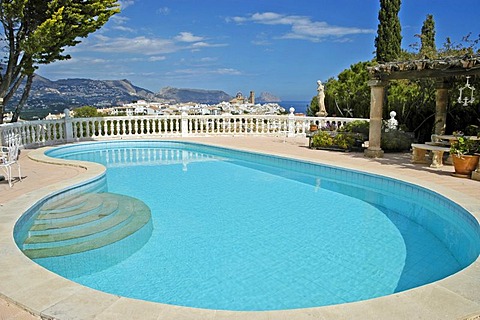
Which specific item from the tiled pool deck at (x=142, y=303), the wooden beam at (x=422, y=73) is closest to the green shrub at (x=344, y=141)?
the wooden beam at (x=422, y=73)

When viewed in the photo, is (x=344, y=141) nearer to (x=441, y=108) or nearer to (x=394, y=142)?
(x=394, y=142)

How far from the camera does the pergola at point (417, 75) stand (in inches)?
334

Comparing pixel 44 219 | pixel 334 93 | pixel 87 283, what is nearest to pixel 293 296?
pixel 87 283

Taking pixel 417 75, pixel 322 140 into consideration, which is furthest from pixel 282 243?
pixel 322 140

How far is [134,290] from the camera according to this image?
375 cm

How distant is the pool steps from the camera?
4633mm

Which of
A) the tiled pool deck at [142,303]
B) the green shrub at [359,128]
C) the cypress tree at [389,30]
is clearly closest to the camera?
the tiled pool deck at [142,303]

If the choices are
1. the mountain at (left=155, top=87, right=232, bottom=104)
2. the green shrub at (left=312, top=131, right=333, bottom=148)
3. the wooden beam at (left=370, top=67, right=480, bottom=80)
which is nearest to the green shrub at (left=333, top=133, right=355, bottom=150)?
the green shrub at (left=312, top=131, right=333, bottom=148)

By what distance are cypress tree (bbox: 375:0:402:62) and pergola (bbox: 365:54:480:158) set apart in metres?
8.28

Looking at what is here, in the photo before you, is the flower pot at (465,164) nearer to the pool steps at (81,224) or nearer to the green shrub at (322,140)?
the green shrub at (322,140)

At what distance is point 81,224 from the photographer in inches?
208

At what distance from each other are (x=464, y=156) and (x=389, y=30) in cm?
1320

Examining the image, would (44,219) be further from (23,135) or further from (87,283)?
(23,135)

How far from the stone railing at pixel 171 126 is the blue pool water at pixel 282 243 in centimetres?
629
